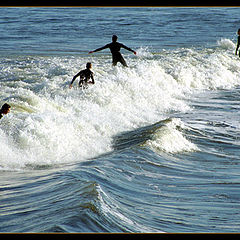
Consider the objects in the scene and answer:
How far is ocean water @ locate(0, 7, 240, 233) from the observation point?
5.28m

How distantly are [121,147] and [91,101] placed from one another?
155 inches

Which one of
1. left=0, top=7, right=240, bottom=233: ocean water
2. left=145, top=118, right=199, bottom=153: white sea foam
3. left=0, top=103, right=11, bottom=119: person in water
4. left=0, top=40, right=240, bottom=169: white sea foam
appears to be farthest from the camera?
left=145, top=118, right=199, bottom=153: white sea foam

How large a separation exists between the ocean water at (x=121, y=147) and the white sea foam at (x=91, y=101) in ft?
0.12

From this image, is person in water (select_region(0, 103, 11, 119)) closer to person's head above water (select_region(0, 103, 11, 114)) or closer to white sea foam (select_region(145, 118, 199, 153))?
person's head above water (select_region(0, 103, 11, 114))

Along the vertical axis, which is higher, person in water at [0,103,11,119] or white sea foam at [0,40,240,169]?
person in water at [0,103,11,119]

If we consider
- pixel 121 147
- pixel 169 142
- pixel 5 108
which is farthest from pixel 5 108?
pixel 169 142

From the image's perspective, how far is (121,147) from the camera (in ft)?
30.9

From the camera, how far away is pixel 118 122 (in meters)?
11.9

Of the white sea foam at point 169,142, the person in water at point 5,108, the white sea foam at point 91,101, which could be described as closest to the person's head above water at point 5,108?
the person in water at point 5,108

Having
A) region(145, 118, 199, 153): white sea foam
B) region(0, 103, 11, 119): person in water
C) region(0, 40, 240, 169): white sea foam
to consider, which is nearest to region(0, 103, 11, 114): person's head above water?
region(0, 103, 11, 119): person in water

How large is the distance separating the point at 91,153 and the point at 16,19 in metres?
38.0

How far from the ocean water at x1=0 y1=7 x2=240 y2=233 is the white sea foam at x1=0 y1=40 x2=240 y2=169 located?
0.12 ft

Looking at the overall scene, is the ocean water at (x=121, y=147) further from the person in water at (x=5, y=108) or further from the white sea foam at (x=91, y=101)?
the person in water at (x=5, y=108)

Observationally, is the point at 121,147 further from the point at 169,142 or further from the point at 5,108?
the point at 5,108
